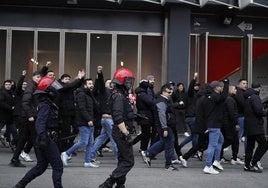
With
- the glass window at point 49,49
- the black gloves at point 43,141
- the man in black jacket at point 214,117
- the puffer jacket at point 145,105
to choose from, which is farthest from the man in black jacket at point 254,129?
the glass window at point 49,49

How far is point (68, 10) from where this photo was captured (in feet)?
58.0

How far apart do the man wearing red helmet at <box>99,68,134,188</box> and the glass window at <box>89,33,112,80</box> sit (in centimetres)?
1005

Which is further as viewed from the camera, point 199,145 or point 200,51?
point 200,51

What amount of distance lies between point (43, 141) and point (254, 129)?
188 inches

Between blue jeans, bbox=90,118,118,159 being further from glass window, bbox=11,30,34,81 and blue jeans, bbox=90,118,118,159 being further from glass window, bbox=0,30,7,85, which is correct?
glass window, bbox=0,30,7,85

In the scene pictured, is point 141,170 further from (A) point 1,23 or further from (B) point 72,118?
(A) point 1,23

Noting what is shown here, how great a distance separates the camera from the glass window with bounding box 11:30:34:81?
17719 mm

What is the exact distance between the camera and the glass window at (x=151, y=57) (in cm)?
1841

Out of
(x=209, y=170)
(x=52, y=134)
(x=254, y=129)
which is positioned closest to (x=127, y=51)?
(x=254, y=129)

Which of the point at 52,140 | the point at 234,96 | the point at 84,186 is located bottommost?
the point at 84,186

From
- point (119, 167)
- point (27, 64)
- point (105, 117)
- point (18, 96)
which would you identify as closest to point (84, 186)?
point (119, 167)

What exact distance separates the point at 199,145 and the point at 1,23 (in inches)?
377

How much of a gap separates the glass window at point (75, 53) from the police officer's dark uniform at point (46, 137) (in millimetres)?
10269

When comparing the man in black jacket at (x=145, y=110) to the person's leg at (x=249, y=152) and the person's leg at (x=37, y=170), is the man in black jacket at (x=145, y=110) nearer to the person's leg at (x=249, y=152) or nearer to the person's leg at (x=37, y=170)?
the person's leg at (x=249, y=152)
